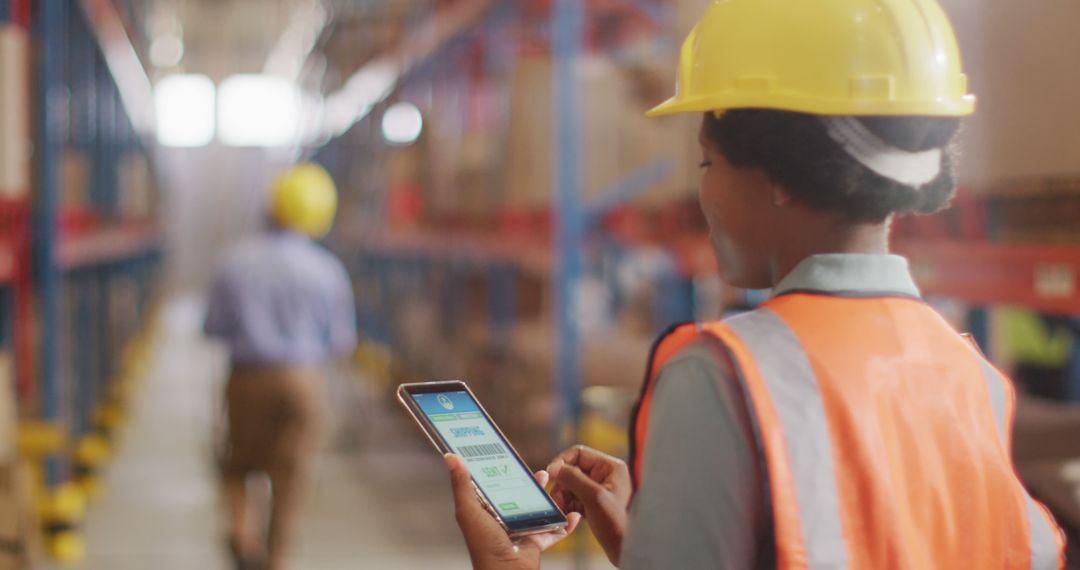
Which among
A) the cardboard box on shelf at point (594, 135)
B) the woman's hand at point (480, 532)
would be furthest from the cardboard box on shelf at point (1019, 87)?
the cardboard box on shelf at point (594, 135)

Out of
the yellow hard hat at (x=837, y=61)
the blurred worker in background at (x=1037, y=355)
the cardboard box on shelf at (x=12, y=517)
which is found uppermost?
the yellow hard hat at (x=837, y=61)

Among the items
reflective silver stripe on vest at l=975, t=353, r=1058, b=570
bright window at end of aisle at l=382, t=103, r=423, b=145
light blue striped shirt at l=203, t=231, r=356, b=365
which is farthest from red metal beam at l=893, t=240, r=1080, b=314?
bright window at end of aisle at l=382, t=103, r=423, b=145

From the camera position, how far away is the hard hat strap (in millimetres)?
1326

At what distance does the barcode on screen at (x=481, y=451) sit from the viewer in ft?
4.55

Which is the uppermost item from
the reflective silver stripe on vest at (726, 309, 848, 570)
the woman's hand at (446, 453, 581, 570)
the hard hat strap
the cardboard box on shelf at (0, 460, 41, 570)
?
the hard hat strap

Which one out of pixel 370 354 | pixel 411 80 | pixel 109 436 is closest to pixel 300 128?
pixel 370 354

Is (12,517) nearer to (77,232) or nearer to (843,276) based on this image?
(843,276)

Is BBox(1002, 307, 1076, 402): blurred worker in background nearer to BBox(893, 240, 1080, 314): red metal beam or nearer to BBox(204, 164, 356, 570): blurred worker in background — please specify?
BBox(204, 164, 356, 570): blurred worker in background

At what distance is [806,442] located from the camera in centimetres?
121

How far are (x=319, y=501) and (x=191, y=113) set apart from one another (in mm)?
26254

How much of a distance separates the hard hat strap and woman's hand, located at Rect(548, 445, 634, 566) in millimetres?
450

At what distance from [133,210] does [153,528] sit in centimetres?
734

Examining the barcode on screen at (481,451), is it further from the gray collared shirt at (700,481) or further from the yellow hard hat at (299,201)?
the yellow hard hat at (299,201)

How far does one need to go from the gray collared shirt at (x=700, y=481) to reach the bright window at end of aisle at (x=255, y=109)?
32.8 meters
